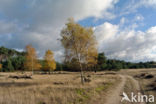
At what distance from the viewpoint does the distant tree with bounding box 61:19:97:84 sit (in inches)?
645

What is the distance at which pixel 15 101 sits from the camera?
8.08 meters

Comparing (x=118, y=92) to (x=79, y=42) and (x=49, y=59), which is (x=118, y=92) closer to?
(x=79, y=42)

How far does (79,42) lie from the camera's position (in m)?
16.8

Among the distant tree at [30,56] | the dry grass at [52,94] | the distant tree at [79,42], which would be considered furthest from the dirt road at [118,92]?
the distant tree at [30,56]

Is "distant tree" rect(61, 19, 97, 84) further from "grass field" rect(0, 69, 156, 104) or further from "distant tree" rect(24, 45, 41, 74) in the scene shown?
"distant tree" rect(24, 45, 41, 74)

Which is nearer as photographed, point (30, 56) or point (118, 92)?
point (118, 92)

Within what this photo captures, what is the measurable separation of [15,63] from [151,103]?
85.7 metres

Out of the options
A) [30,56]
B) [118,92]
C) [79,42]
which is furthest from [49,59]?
[118,92]

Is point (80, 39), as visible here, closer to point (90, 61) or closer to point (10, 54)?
point (90, 61)

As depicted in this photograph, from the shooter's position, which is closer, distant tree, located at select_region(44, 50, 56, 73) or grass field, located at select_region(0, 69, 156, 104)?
grass field, located at select_region(0, 69, 156, 104)

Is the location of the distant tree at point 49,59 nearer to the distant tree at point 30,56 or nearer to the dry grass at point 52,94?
the distant tree at point 30,56

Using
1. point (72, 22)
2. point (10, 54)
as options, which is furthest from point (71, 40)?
point (10, 54)

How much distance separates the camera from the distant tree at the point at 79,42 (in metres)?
16.4

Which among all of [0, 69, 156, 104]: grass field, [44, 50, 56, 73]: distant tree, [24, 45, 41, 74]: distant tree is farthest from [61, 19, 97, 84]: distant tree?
[44, 50, 56, 73]: distant tree
